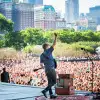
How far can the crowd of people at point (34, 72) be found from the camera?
8.27 meters

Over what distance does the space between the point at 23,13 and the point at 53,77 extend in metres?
17.2

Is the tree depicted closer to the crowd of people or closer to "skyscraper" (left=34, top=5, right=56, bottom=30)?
"skyscraper" (left=34, top=5, right=56, bottom=30)

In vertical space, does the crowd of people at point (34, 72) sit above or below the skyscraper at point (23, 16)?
below

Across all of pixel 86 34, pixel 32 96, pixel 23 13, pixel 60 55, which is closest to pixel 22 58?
pixel 60 55

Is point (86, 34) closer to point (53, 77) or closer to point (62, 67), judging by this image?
point (62, 67)

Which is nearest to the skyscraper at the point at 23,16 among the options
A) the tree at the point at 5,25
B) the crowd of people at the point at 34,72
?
the tree at the point at 5,25

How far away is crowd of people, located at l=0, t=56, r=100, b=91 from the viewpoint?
27.1ft

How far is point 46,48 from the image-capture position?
3713mm

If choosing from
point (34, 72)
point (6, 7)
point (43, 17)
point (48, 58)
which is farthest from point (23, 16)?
point (48, 58)

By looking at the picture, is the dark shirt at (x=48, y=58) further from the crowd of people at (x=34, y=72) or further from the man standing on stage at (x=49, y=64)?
the crowd of people at (x=34, y=72)

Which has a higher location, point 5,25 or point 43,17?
point 43,17

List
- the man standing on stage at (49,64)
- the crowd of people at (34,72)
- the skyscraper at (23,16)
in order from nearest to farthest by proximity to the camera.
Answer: the man standing on stage at (49,64)
the crowd of people at (34,72)
the skyscraper at (23,16)

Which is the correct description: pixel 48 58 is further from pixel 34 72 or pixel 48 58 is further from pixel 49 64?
pixel 34 72

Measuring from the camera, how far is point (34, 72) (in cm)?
1002
